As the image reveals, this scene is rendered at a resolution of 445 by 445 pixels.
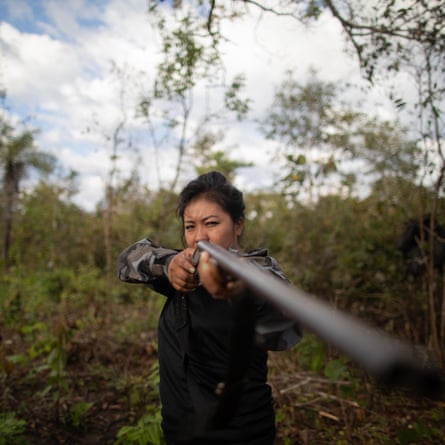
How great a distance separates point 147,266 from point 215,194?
0.47 metres

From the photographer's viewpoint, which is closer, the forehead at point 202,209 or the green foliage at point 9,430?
the forehead at point 202,209

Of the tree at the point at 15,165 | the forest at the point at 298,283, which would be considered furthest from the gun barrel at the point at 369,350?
the tree at the point at 15,165

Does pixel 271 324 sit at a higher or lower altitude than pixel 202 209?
lower

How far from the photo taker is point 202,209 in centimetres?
171

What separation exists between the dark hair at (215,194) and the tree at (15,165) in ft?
44.1

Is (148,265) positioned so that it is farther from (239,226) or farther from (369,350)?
(369,350)

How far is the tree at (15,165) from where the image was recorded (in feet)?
44.1

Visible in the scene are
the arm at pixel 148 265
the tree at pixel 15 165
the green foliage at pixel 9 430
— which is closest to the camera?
the arm at pixel 148 265

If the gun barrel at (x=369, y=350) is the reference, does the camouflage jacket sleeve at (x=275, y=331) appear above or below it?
below

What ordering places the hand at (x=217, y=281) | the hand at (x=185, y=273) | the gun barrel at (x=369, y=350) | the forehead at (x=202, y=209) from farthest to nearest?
the forehead at (x=202, y=209), the hand at (x=185, y=273), the hand at (x=217, y=281), the gun barrel at (x=369, y=350)

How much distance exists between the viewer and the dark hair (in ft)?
5.86

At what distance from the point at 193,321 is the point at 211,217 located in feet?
1.52

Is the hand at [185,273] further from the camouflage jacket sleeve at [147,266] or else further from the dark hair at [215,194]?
the dark hair at [215,194]

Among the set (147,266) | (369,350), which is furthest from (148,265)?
(369,350)
